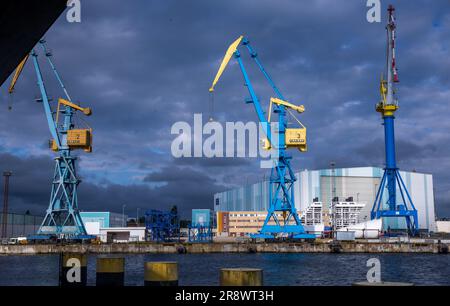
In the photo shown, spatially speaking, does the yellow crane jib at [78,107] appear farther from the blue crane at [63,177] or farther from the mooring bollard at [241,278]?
the mooring bollard at [241,278]

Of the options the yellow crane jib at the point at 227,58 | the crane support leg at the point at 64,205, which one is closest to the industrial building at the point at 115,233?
the crane support leg at the point at 64,205

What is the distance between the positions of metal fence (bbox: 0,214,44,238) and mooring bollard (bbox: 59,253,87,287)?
8822 centimetres

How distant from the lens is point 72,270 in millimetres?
20797

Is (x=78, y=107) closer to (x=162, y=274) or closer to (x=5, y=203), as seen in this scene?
(x=5, y=203)

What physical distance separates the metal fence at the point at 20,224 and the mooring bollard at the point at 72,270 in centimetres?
8822

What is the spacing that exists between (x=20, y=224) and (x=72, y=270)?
333ft

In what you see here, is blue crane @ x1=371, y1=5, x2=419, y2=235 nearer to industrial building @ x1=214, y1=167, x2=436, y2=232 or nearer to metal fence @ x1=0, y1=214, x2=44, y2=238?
industrial building @ x1=214, y1=167, x2=436, y2=232

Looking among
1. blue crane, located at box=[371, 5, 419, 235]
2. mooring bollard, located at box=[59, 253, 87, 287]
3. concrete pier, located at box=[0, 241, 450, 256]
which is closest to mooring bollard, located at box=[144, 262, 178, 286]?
mooring bollard, located at box=[59, 253, 87, 287]

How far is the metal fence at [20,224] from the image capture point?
348ft

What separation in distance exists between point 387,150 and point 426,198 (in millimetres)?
48812

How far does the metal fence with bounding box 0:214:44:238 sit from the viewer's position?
10600cm
